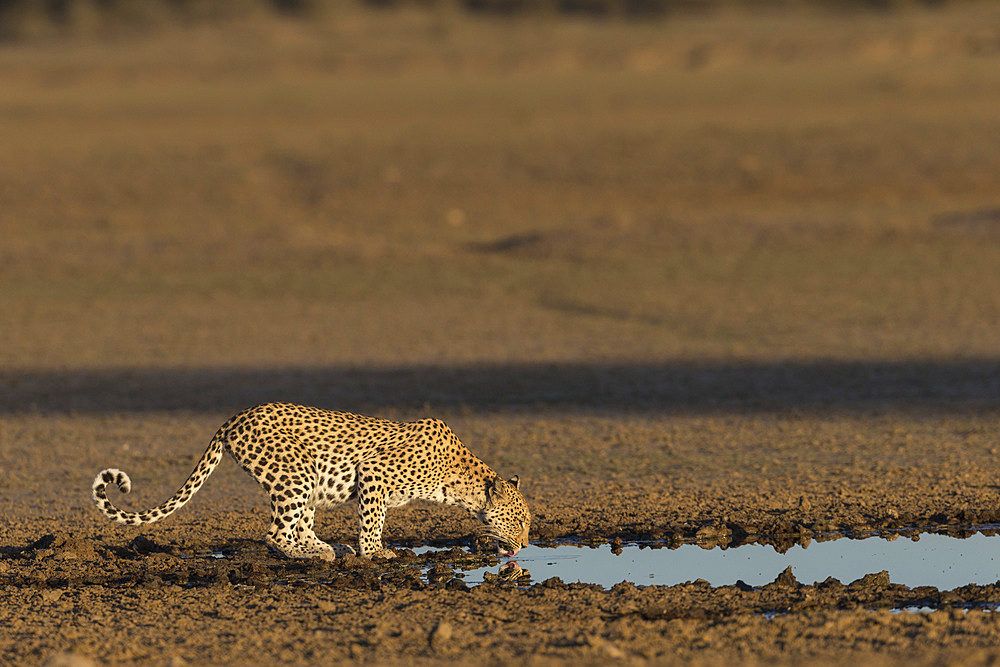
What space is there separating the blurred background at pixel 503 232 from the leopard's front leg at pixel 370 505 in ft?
16.4

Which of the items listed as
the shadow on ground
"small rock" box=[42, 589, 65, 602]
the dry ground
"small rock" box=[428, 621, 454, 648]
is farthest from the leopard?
the shadow on ground

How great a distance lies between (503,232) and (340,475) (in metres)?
17.5

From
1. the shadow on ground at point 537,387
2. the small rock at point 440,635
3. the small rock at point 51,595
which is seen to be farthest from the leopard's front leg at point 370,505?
the shadow on ground at point 537,387

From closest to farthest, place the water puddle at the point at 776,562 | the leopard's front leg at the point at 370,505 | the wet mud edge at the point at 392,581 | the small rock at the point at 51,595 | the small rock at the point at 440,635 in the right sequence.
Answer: the small rock at the point at 440,635, the wet mud edge at the point at 392,581, the small rock at the point at 51,595, the water puddle at the point at 776,562, the leopard's front leg at the point at 370,505

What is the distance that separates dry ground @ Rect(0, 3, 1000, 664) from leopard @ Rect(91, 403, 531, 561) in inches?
11.6

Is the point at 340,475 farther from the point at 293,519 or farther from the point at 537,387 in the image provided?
the point at 537,387

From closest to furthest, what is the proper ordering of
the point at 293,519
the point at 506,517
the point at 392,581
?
the point at 392,581, the point at 293,519, the point at 506,517

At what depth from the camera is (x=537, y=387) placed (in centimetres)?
1347

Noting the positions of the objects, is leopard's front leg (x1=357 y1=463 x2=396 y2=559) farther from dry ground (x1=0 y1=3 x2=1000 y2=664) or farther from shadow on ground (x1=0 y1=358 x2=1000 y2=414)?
shadow on ground (x1=0 y1=358 x2=1000 y2=414)

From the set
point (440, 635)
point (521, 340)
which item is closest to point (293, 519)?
point (440, 635)

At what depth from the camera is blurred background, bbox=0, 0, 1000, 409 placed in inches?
566

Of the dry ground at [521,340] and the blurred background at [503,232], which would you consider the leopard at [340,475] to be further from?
the blurred background at [503,232]

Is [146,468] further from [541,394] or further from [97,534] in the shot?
[541,394]

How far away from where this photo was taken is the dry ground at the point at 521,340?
6.89 m
